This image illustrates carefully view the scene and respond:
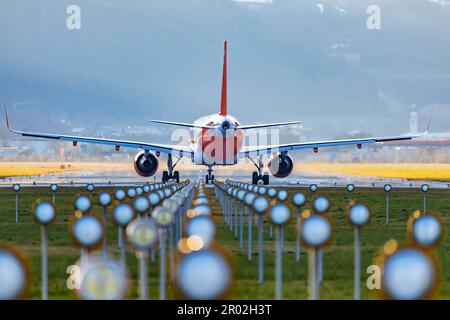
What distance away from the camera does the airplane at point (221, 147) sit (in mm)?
60781

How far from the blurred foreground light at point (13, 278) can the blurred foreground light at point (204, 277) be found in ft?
6.65

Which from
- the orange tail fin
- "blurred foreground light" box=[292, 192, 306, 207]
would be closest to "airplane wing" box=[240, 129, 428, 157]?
the orange tail fin

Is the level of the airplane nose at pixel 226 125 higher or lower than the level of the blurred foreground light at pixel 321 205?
higher

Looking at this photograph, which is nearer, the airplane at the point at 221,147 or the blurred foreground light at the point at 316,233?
the blurred foreground light at the point at 316,233

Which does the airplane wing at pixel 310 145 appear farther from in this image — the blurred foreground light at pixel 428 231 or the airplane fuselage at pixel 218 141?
the blurred foreground light at pixel 428 231

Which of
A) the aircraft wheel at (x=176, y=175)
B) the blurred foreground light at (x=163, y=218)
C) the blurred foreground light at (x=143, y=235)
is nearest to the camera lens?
the blurred foreground light at (x=143, y=235)

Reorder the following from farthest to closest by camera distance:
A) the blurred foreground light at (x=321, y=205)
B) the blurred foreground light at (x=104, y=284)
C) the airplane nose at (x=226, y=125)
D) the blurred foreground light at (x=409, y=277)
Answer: the airplane nose at (x=226, y=125) < the blurred foreground light at (x=321, y=205) < the blurred foreground light at (x=104, y=284) < the blurred foreground light at (x=409, y=277)

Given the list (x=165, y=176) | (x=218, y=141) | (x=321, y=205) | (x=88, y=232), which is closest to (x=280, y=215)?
(x=88, y=232)

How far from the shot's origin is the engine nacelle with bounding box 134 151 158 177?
211ft

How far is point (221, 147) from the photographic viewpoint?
62.4m

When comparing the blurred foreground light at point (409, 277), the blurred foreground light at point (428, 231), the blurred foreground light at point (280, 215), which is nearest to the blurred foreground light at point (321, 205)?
the blurred foreground light at point (280, 215)

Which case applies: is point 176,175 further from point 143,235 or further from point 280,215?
point 143,235
